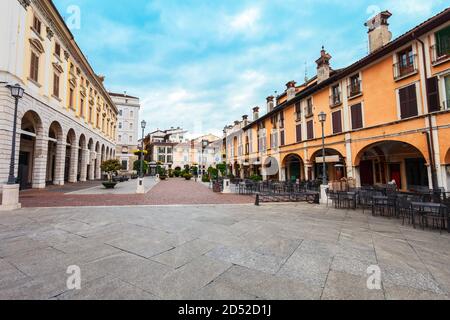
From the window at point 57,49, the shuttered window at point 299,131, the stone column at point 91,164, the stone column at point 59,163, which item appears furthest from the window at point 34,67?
the shuttered window at point 299,131

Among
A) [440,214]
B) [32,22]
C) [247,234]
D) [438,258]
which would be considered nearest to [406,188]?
[440,214]

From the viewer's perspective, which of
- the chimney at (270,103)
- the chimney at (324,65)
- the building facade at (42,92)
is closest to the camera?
the building facade at (42,92)

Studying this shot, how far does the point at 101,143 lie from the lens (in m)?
31.1

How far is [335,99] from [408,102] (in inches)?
215

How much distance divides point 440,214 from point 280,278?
5917 mm

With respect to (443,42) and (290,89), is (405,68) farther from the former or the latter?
(290,89)

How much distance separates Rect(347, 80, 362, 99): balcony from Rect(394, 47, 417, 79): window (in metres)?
2.29

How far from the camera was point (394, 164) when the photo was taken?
1510 centimetres

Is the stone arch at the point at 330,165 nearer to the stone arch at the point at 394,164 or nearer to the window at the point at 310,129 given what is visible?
the stone arch at the point at 394,164

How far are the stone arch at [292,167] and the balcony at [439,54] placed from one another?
45.2 feet

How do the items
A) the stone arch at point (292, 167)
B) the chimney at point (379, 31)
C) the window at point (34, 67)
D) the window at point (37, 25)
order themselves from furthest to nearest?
the stone arch at point (292, 167) → the chimney at point (379, 31) → the window at point (37, 25) → the window at point (34, 67)

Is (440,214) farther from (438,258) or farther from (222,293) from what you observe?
(222,293)

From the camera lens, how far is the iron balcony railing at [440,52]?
10.2 m

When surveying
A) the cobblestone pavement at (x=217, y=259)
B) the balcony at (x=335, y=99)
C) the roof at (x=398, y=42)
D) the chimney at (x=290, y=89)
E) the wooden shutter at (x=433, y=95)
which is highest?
the chimney at (x=290, y=89)
